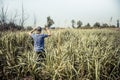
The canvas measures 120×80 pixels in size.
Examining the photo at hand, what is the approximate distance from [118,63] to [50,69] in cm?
147

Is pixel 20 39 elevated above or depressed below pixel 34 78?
above

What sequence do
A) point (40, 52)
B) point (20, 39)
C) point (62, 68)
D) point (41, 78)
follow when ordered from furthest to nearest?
1. point (20, 39)
2. point (40, 52)
3. point (41, 78)
4. point (62, 68)

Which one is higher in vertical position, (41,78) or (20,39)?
(20,39)

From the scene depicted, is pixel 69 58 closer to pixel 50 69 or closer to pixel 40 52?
pixel 50 69

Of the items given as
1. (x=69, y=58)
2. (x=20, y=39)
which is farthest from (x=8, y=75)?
(x=20, y=39)

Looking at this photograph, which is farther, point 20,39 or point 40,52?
Result: point 20,39

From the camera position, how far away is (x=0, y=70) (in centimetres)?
500

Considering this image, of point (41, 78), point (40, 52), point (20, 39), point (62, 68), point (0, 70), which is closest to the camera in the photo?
point (62, 68)

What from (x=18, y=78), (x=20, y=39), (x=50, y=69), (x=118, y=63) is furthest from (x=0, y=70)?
(x=20, y=39)

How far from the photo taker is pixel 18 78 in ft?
15.6

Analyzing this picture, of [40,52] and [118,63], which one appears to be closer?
[118,63]

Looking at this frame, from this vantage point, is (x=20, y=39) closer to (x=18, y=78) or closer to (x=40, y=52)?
(x=40, y=52)

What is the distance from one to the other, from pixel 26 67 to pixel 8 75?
45 cm

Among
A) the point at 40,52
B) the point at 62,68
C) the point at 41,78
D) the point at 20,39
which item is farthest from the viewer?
the point at 20,39
